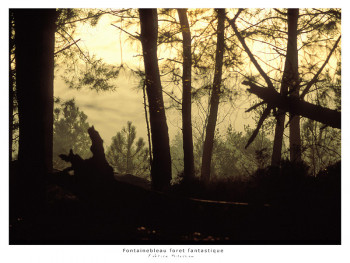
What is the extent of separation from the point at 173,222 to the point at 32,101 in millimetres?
2789

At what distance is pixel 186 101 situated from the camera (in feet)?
37.0

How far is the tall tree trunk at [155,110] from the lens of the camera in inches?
328

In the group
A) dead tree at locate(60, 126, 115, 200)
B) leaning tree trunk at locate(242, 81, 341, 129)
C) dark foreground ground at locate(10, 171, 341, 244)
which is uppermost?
leaning tree trunk at locate(242, 81, 341, 129)

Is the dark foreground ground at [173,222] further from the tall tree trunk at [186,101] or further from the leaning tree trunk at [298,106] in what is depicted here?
the tall tree trunk at [186,101]

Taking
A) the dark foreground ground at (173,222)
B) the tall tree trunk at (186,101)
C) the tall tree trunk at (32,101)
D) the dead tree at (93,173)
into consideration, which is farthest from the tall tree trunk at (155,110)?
the tall tree trunk at (32,101)

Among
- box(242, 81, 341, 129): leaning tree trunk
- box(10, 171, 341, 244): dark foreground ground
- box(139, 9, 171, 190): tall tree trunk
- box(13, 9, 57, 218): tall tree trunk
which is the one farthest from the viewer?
box(139, 9, 171, 190): tall tree trunk

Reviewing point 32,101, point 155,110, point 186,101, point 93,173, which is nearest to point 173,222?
point 93,173

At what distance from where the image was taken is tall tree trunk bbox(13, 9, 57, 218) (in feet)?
16.9

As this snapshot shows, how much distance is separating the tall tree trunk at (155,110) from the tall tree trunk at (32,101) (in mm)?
3335

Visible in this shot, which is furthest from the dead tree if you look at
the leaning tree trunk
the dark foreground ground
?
the leaning tree trunk

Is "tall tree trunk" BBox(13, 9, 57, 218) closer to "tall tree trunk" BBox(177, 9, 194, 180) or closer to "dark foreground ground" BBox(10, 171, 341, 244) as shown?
"dark foreground ground" BBox(10, 171, 341, 244)

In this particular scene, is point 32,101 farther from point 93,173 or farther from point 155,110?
point 155,110

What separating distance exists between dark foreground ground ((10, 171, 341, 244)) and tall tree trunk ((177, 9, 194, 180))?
13.4ft

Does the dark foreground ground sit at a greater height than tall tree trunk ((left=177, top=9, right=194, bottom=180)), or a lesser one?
lesser
